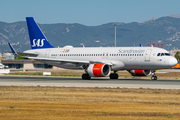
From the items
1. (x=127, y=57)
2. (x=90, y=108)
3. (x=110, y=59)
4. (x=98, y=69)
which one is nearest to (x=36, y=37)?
(x=110, y=59)

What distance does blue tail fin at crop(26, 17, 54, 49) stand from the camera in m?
55.8

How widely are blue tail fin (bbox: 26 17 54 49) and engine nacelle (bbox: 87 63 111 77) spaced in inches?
525

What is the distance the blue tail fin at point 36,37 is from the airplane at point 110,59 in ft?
5.14

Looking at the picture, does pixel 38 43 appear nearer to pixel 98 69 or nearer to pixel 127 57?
pixel 98 69

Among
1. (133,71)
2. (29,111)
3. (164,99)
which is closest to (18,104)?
(29,111)

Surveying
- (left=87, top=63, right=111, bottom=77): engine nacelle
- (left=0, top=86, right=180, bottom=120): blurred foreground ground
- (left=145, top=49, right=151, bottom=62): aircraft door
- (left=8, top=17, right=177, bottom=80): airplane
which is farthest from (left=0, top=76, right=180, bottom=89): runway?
(left=0, top=86, right=180, bottom=120): blurred foreground ground

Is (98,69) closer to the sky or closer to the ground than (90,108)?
closer to the sky

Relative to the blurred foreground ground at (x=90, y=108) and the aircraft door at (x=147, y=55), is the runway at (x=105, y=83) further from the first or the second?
the blurred foreground ground at (x=90, y=108)

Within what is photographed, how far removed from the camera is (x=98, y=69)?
43.5m

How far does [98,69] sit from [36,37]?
54.6 feet

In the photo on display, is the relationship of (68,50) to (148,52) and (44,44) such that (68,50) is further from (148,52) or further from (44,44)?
(148,52)

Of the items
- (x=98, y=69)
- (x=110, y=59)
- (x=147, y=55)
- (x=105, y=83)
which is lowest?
(x=105, y=83)

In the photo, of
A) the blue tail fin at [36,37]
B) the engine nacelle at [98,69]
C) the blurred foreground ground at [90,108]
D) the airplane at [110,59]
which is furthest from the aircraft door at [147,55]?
the blurred foreground ground at [90,108]

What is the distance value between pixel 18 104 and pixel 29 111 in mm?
2780
